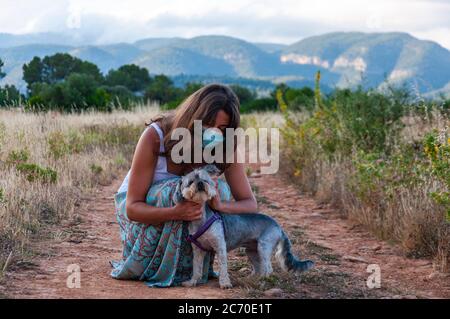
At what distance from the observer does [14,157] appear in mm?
9180

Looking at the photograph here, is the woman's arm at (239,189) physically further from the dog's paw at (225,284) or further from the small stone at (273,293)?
the small stone at (273,293)

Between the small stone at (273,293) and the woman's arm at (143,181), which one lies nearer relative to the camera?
the small stone at (273,293)

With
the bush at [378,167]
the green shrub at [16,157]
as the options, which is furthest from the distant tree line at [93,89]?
the green shrub at [16,157]

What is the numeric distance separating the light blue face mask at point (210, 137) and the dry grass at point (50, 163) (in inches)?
73.6

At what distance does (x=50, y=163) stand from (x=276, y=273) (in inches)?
226

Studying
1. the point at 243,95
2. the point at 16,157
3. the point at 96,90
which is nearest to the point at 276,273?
the point at 16,157

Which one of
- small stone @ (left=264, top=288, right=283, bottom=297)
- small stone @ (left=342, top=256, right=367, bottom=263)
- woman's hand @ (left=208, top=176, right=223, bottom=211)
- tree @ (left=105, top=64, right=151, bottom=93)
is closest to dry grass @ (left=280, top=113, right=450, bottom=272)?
small stone @ (left=342, top=256, right=367, bottom=263)

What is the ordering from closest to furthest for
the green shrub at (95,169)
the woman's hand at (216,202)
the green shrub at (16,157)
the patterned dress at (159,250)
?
the woman's hand at (216,202), the patterned dress at (159,250), the green shrub at (16,157), the green shrub at (95,169)

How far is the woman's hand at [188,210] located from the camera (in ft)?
15.8

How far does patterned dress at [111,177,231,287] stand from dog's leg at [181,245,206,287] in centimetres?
8

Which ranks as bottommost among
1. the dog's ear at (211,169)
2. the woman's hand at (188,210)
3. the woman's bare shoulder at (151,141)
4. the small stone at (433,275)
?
the small stone at (433,275)

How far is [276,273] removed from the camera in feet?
17.0
